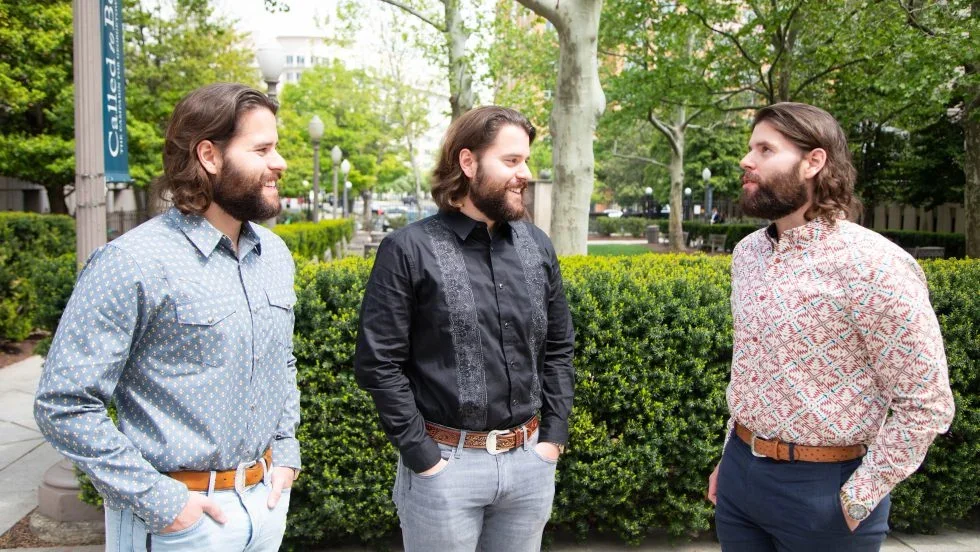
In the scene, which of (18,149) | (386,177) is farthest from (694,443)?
(386,177)

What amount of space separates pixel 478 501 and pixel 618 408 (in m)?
1.81

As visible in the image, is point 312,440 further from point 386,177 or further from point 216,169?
point 386,177

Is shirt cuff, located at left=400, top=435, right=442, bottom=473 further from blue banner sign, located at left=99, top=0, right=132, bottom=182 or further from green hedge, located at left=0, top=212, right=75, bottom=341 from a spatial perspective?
green hedge, located at left=0, top=212, right=75, bottom=341

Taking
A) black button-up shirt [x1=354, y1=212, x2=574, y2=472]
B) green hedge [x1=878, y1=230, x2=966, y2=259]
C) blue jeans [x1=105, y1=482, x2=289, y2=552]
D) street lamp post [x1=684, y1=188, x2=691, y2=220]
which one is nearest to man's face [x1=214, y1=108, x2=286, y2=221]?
black button-up shirt [x1=354, y1=212, x2=574, y2=472]

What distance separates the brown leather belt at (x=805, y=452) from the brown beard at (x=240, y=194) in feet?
5.49

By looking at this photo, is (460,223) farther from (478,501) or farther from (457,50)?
(457,50)

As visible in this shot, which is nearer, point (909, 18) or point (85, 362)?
point (85, 362)

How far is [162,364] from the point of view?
6.68 feet

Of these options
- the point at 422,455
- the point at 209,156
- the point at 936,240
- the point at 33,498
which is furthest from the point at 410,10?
the point at 936,240

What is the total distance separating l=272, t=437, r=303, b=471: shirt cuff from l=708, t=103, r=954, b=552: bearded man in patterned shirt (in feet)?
4.66

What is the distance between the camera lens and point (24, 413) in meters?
7.63

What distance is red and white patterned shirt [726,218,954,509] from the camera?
2199 mm

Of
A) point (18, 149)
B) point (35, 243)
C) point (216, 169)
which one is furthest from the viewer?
Result: point (18, 149)

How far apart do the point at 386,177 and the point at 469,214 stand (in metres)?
59.5
